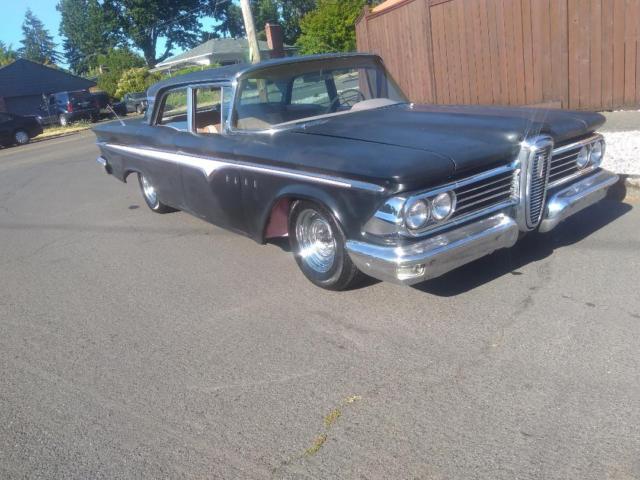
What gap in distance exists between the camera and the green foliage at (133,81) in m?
41.5

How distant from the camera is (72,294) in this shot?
201 inches

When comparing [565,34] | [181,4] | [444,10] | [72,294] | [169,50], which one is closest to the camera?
[72,294]

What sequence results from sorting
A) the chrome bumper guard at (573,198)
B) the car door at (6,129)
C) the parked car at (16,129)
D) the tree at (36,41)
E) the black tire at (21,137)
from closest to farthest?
the chrome bumper guard at (573,198) < the car door at (6,129) < the parked car at (16,129) < the black tire at (21,137) < the tree at (36,41)

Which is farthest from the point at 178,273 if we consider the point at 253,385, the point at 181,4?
the point at 181,4

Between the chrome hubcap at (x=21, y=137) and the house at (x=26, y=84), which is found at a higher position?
the house at (x=26, y=84)

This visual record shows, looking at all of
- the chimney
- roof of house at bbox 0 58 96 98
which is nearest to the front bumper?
the chimney

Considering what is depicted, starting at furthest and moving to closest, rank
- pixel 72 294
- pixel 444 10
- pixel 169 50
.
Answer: pixel 169 50, pixel 444 10, pixel 72 294

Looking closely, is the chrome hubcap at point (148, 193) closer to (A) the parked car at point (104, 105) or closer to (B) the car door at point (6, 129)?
(B) the car door at point (6, 129)

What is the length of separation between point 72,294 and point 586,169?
410 centimetres

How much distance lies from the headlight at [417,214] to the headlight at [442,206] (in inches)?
2.0

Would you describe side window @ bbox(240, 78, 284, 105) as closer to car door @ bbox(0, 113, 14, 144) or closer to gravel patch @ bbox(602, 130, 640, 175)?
gravel patch @ bbox(602, 130, 640, 175)

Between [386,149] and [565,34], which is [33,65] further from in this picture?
[386,149]

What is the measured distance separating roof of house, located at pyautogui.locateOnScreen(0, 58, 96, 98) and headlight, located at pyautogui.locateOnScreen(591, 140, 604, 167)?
4599 centimetres

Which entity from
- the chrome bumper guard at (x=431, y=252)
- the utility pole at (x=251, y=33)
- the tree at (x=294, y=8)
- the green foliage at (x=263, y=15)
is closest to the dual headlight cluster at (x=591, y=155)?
the chrome bumper guard at (x=431, y=252)
